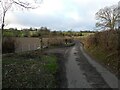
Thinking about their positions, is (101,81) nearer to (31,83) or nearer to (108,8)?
(31,83)

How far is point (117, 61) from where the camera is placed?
65.3 feet

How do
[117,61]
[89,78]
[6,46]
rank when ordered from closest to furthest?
[89,78]
[117,61]
[6,46]

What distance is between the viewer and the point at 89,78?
1488cm

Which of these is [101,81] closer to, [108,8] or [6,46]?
[6,46]

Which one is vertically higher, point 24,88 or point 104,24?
point 104,24

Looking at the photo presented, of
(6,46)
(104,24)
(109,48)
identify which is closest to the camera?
(109,48)

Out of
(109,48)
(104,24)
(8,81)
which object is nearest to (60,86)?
(8,81)

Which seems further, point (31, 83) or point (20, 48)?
point (20, 48)

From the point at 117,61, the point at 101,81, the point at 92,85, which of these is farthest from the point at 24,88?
the point at 117,61

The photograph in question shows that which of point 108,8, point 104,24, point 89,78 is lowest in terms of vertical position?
point 89,78

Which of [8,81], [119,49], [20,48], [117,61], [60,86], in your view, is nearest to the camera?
[8,81]

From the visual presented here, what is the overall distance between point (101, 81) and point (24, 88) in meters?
4.85

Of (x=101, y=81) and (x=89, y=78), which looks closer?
(x=101, y=81)

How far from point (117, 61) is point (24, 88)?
10.9 meters
